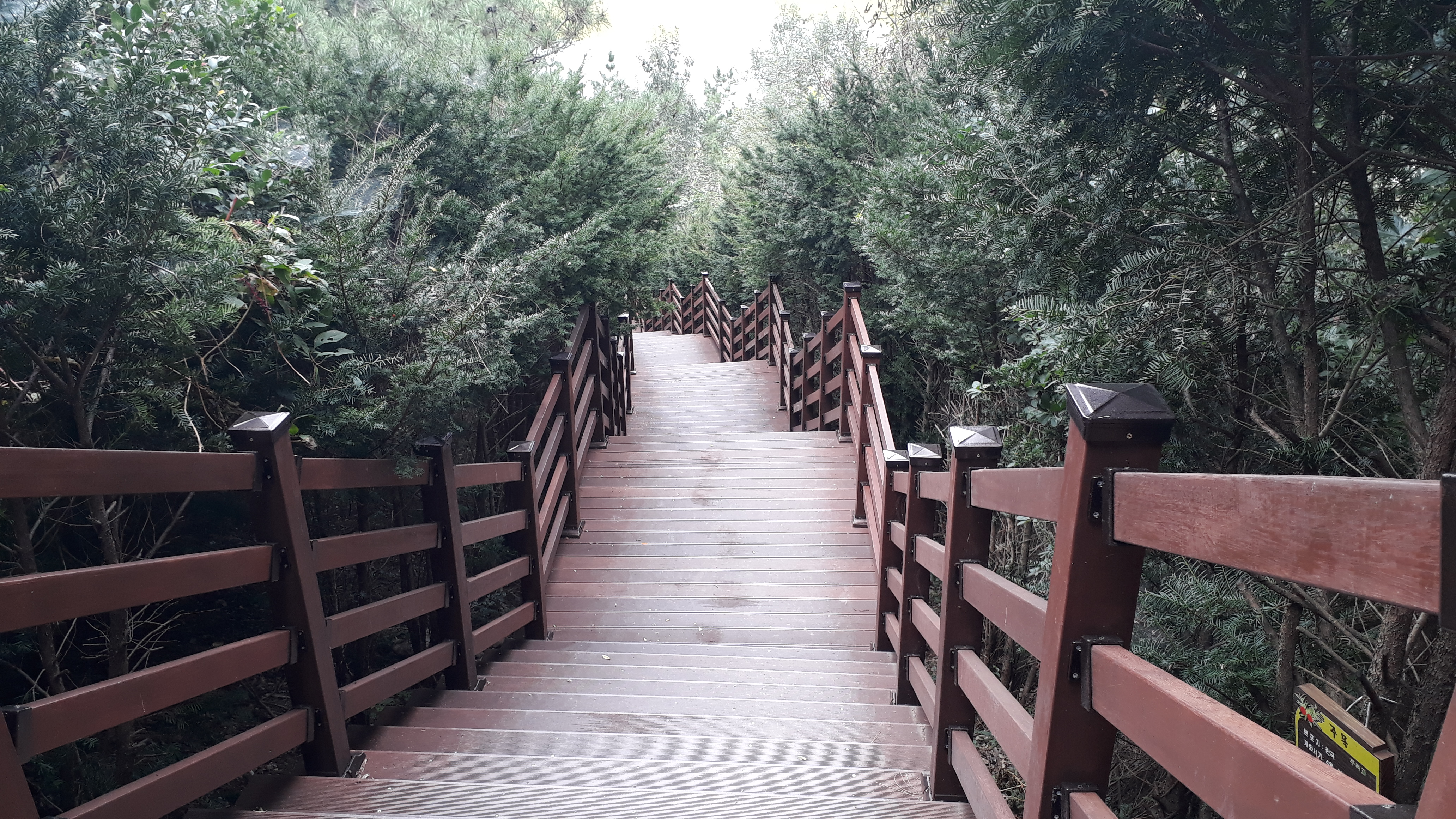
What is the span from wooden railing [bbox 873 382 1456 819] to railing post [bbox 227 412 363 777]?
172cm

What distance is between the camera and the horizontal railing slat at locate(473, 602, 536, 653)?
342 centimetres

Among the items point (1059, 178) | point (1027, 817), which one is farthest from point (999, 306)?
point (1027, 817)

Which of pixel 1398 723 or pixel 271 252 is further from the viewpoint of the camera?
pixel 271 252

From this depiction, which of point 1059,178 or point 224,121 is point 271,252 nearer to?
point 224,121

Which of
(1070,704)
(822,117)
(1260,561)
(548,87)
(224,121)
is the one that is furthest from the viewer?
(822,117)

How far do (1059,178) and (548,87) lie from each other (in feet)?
14.6

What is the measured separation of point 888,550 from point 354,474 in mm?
2253

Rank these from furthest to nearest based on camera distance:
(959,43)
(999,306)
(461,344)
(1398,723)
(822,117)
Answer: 1. (822,117)
2. (999,306)
3. (461,344)
4. (959,43)
5. (1398,723)

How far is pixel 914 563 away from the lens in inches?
116

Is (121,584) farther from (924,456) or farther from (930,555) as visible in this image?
(924,456)

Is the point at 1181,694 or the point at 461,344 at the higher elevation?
the point at 461,344

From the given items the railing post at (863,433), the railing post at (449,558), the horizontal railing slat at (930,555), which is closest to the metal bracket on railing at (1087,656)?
the horizontal railing slat at (930,555)

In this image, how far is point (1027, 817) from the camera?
1.50 meters

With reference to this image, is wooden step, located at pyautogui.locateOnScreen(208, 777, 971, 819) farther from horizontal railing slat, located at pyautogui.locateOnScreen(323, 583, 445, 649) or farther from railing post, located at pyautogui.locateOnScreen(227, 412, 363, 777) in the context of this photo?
horizontal railing slat, located at pyautogui.locateOnScreen(323, 583, 445, 649)
